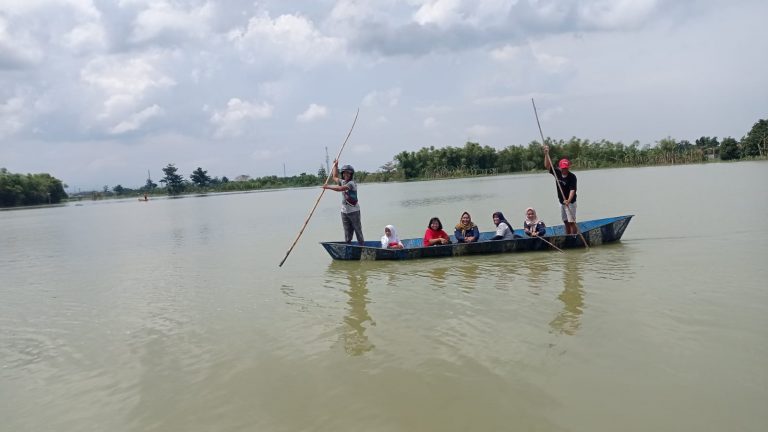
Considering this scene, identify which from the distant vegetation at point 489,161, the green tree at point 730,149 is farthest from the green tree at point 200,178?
the green tree at point 730,149

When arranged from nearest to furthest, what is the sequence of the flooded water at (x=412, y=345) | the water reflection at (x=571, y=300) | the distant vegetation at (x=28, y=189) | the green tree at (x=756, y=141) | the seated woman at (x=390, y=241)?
1. the flooded water at (x=412, y=345)
2. the water reflection at (x=571, y=300)
3. the seated woman at (x=390, y=241)
4. the green tree at (x=756, y=141)
5. the distant vegetation at (x=28, y=189)

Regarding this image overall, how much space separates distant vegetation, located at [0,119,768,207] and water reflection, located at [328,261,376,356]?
2937 inches

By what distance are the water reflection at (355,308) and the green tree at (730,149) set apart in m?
79.3

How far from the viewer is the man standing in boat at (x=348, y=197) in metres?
10.8

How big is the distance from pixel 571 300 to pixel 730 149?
8099 cm

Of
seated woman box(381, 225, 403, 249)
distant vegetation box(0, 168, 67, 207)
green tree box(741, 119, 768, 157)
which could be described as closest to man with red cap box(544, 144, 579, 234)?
seated woman box(381, 225, 403, 249)

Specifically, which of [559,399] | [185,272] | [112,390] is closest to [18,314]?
[185,272]

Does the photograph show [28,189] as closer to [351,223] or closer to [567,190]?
[351,223]

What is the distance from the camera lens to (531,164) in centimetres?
8969

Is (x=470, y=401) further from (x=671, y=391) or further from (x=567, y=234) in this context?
A: (x=567, y=234)

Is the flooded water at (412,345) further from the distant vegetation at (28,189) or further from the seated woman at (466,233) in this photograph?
the distant vegetation at (28,189)

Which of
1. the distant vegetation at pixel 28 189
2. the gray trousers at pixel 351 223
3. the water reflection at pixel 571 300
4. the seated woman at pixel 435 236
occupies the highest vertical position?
the distant vegetation at pixel 28 189

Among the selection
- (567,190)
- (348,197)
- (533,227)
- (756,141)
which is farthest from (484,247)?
(756,141)

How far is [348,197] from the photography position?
35.9 ft
